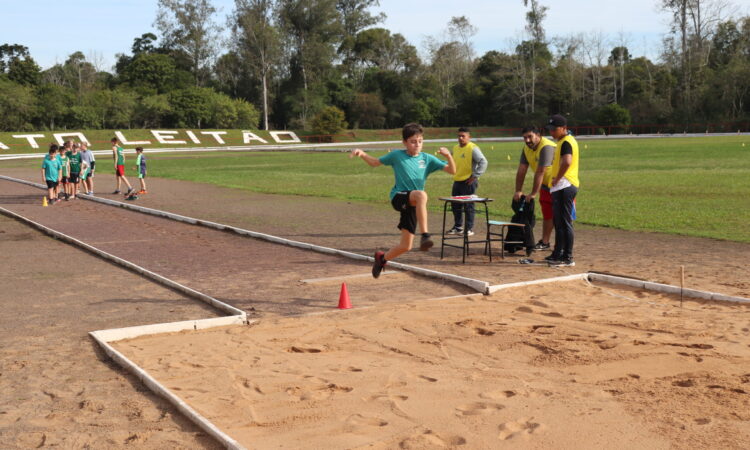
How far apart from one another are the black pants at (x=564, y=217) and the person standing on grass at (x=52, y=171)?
16.4m

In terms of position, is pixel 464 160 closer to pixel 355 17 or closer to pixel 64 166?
pixel 64 166

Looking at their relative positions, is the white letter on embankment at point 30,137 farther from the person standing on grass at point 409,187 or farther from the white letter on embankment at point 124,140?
the person standing on grass at point 409,187

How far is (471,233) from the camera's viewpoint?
14.0 m

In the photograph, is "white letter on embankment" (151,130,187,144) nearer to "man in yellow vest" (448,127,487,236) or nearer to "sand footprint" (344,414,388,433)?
"man in yellow vest" (448,127,487,236)

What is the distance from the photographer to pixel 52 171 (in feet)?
72.1

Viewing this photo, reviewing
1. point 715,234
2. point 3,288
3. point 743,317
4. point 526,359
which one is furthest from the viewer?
point 715,234

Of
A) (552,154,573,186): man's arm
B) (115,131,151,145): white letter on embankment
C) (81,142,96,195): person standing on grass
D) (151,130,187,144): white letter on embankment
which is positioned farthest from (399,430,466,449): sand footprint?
(151,130,187,144): white letter on embankment

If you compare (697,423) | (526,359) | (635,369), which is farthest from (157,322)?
(697,423)

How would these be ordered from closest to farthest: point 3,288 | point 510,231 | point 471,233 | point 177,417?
point 177,417 < point 3,288 < point 510,231 < point 471,233

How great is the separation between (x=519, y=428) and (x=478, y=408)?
1.42ft

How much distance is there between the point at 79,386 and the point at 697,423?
4503 mm

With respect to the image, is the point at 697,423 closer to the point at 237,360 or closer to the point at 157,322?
the point at 237,360

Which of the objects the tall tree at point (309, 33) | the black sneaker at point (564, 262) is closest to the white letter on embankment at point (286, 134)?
the tall tree at point (309, 33)

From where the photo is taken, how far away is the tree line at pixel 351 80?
3250 inches
